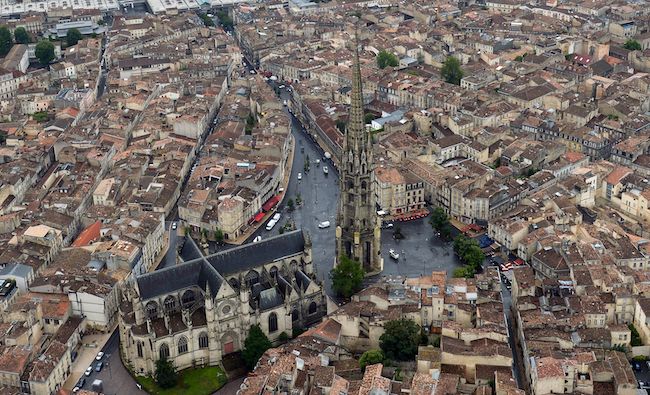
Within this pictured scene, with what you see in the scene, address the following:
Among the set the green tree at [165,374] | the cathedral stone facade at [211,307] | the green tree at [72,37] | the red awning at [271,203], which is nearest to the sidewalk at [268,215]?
the red awning at [271,203]

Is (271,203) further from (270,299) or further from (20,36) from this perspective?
(20,36)

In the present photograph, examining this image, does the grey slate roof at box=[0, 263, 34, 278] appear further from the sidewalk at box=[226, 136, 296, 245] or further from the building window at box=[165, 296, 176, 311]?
the sidewalk at box=[226, 136, 296, 245]

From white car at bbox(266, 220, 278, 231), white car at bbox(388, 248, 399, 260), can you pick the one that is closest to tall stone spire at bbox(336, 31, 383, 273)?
white car at bbox(388, 248, 399, 260)

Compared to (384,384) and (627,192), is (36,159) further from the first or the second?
(627,192)

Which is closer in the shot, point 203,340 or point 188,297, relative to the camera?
point 203,340

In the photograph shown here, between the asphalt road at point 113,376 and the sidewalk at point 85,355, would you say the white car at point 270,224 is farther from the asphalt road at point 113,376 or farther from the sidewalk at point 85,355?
the asphalt road at point 113,376

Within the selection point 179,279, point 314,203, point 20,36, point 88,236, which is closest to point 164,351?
point 179,279
